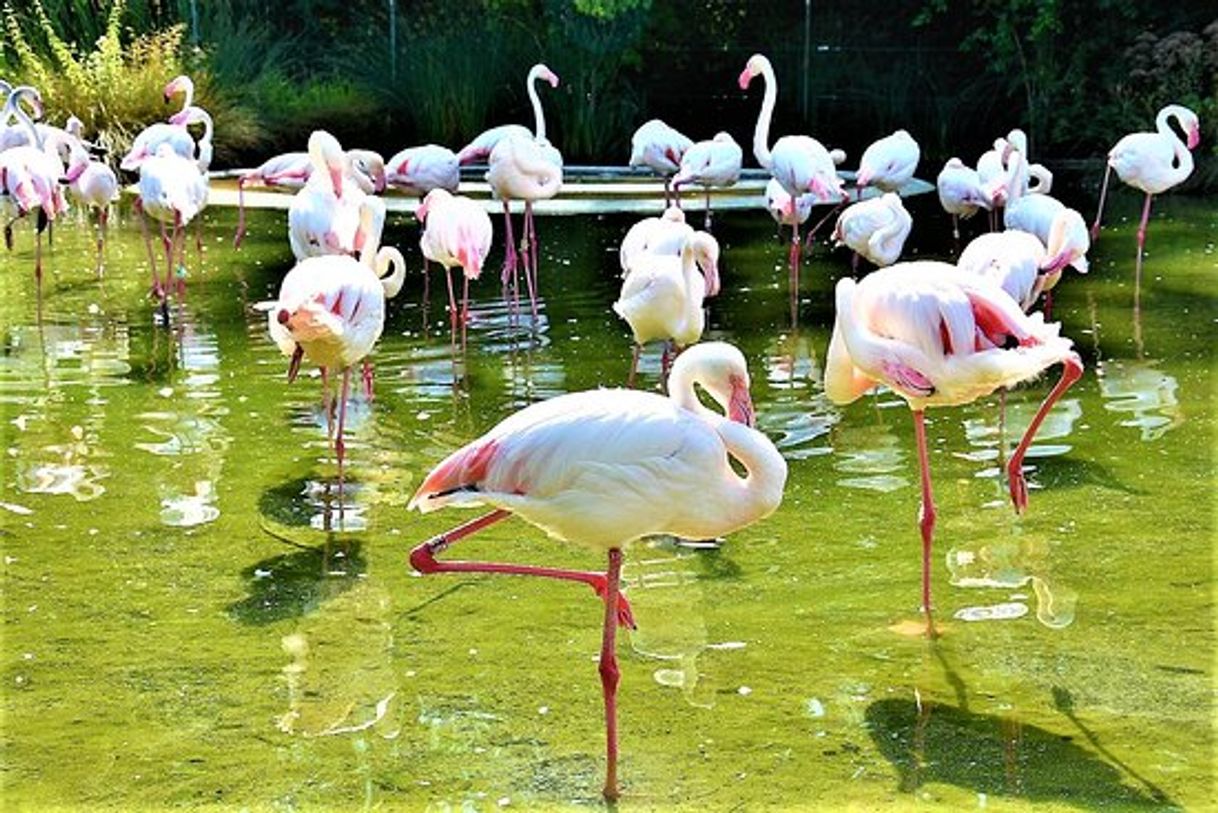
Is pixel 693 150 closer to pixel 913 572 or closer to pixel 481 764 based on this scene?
pixel 913 572

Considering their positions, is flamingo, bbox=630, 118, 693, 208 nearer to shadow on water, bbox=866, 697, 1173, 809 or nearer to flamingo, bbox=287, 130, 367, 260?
flamingo, bbox=287, 130, 367, 260

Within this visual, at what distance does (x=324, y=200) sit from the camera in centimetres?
741

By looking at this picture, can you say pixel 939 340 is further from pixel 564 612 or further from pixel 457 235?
pixel 457 235

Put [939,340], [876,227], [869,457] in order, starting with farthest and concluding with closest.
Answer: [876,227], [869,457], [939,340]

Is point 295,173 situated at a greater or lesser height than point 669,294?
greater

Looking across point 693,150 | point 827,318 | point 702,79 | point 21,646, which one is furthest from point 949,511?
point 702,79

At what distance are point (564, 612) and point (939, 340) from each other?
1.20 m

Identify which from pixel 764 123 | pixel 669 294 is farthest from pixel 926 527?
pixel 764 123

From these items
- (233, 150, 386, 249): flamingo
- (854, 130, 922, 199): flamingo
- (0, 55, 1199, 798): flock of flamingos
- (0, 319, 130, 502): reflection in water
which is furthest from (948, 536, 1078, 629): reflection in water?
(854, 130, 922, 199): flamingo

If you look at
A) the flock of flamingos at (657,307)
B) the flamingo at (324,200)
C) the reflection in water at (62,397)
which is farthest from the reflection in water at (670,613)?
the flamingo at (324,200)

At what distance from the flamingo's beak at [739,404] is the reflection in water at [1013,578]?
958 millimetres

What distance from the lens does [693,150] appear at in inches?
413

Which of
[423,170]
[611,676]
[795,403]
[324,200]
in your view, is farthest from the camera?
[423,170]

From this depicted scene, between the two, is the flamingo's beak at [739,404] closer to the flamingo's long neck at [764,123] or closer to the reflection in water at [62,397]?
the reflection in water at [62,397]
